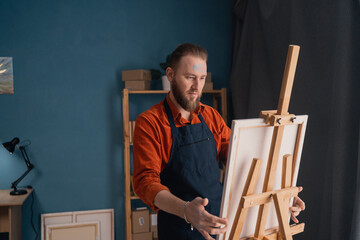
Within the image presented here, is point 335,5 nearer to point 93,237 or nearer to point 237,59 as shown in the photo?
point 237,59

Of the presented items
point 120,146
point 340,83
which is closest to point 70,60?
point 120,146

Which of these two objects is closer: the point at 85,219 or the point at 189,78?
the point at 189,78

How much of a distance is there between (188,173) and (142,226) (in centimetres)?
170

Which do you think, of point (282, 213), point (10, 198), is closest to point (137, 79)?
point (10, 198)

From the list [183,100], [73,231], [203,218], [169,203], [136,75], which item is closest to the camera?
[203,218]

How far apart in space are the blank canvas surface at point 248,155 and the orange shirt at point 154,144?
0.27 meters

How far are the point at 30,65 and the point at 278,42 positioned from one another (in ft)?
7.52

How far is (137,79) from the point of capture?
286 centimetres

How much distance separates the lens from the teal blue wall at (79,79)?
290 cm

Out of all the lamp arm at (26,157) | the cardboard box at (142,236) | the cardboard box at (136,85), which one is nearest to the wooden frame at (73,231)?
the cardboard box at (142,236)

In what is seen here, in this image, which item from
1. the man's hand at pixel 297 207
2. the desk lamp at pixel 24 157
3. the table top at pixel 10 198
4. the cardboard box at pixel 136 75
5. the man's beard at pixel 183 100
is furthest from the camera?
the cardboard box at pixel 136 75

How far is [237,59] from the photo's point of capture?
2902 millimetres

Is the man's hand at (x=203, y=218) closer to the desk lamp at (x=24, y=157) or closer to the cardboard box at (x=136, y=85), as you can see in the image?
the cardboard box at (x=136, y=85)

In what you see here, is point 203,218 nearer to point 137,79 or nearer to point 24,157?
point 137,79
